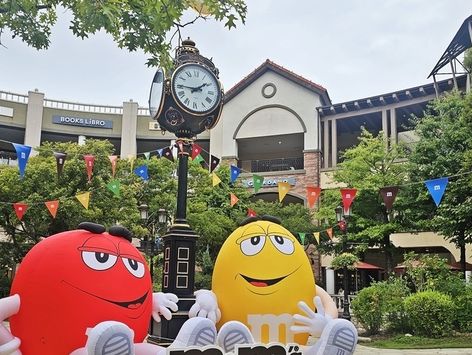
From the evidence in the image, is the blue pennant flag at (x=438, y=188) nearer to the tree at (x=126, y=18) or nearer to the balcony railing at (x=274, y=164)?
the tree at (x=126, y=18)

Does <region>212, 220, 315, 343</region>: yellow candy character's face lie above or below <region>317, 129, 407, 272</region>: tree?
below

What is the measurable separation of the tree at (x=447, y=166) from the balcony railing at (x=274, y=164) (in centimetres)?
1458

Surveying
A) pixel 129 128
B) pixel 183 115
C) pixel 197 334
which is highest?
pixel 129 128

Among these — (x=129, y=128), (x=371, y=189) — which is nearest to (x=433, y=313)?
(x=371, y=189)

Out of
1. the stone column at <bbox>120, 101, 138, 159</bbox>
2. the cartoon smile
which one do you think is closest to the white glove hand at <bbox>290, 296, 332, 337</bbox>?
the cartoon smile

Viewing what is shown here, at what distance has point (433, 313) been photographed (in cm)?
1565

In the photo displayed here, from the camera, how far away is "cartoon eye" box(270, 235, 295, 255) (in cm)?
677

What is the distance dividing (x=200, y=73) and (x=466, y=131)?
14555mm

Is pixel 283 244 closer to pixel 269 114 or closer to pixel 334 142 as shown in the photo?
pixel 334 142

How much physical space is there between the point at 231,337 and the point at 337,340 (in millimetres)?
1228

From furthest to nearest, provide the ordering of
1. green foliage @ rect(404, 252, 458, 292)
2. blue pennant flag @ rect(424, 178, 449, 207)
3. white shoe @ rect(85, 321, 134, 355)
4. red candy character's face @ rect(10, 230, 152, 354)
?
green foliage @ rect(404, 252, 458, 292) < blue pennant flag @ rect(424, 178, 449, 207) < red candy character's face @ rect(10, 230, 152, 354) < white shoe @ rect(85, 321, 134, 355)

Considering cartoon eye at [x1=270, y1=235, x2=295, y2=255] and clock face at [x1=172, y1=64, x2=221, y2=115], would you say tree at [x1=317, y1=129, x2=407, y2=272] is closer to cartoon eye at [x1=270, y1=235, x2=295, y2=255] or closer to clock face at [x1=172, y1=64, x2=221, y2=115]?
clock face at [x1=172, y1=64, x2=221, y2=115]

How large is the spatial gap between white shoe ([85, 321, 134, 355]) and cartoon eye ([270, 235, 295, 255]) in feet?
8.90

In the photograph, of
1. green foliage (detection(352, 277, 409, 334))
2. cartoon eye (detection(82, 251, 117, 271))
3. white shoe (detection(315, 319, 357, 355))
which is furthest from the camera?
green foliage (detection(352, 277, 409, 334))
